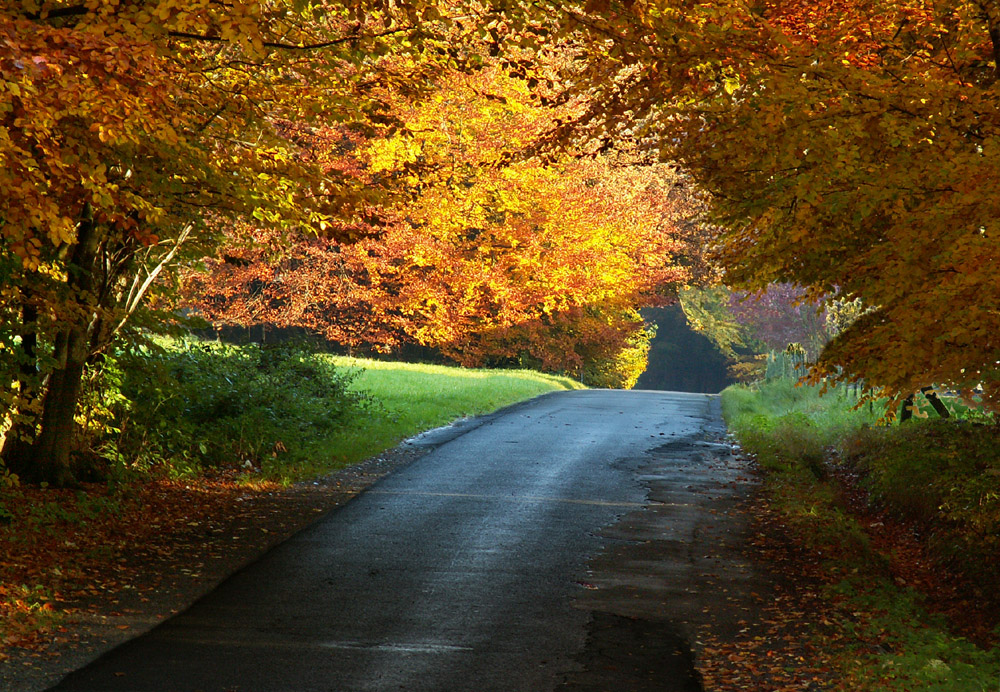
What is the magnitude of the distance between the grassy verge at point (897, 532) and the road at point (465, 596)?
0.99 m

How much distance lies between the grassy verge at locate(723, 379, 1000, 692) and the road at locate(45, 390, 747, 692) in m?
0.99

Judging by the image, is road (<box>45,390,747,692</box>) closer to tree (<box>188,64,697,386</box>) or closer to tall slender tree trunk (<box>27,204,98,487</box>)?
tall slender tree trunk (<box>27,204,98,487</box>)

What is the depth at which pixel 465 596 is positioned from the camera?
25.2ft

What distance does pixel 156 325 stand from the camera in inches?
431

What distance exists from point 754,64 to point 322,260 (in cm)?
2669

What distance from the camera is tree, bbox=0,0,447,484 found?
5.97 m

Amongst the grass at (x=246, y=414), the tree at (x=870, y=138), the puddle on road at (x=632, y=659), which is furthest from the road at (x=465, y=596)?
the tree at (x=870, y=138)

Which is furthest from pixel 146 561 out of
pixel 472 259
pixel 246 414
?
pixel 472 259

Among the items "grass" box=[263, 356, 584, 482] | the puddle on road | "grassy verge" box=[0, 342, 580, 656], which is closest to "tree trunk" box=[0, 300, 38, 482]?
"grassy verge" box=[0, 342, 580, 656]

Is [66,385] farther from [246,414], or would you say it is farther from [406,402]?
[406,402]

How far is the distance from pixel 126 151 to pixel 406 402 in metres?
13.3

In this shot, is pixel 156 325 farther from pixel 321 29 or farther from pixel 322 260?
pixel 322 260

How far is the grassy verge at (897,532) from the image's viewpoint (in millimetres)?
6395

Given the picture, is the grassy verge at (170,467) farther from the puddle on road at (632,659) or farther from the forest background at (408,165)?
the puddle on road at (632,659)
